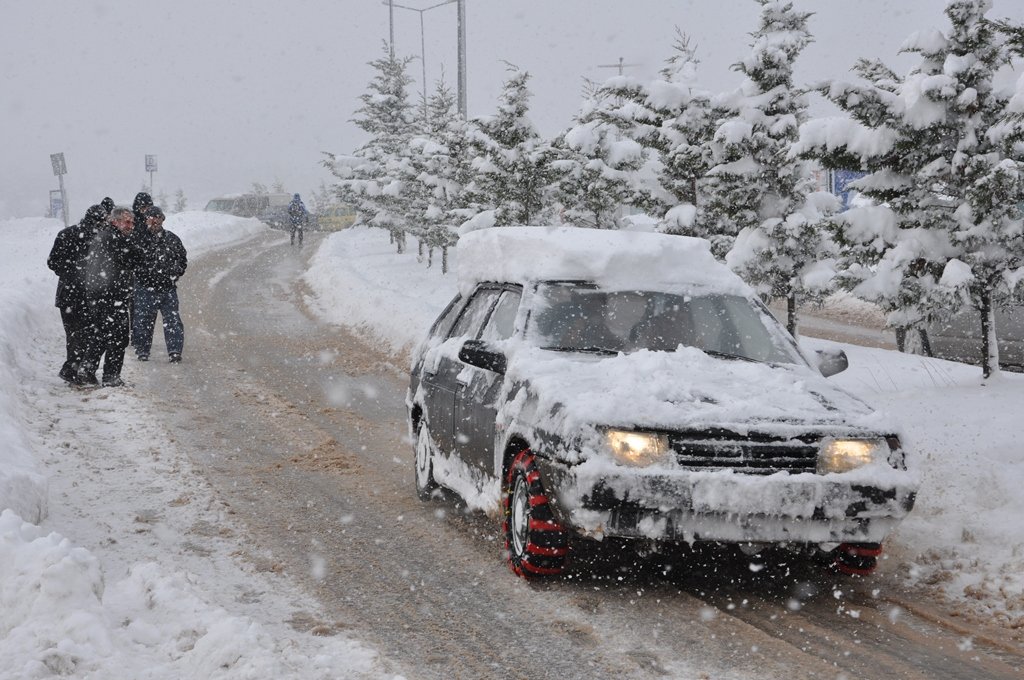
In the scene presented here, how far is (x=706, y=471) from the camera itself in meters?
4.63

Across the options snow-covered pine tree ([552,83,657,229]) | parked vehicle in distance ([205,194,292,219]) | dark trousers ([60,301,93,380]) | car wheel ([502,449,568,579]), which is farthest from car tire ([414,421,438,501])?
parked vehicle in distance ([205,194,292,219])

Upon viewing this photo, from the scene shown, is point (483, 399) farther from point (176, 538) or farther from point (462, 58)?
point (462, 58)

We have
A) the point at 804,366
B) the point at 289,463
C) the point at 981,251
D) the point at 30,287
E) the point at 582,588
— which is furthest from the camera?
the point at 30,287

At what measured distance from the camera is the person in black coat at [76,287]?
36.4 ft

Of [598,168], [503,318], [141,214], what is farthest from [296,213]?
[503,318]

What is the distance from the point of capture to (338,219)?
62.4 meters

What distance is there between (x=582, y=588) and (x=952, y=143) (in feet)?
21.8

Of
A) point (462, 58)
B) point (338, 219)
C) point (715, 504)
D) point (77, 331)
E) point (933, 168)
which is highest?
point (462, 58)

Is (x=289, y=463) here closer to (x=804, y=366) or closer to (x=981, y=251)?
(x=804, y=366)

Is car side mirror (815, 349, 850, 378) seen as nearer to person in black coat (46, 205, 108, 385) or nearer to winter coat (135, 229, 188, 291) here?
person in black coat (46, 205, 108, 385)

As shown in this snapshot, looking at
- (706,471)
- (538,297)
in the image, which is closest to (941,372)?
(538,297)

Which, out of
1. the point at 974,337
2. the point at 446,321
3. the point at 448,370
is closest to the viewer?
the point at 448,370

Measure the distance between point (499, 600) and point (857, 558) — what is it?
187cm

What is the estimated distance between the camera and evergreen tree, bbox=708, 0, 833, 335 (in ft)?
44.6
